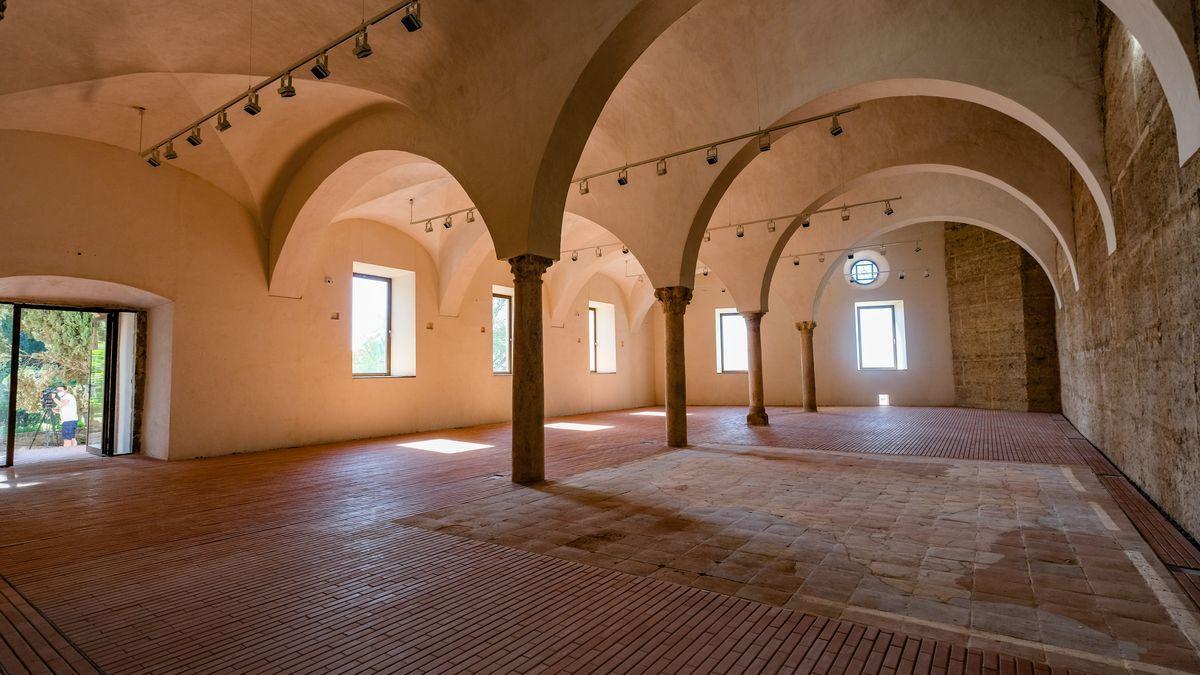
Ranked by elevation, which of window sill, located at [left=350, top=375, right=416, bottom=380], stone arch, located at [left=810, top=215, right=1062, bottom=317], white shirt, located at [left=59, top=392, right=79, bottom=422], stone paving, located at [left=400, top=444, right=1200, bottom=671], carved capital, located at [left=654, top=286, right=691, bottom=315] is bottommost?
stone paving, located at [left=400, top=444, right=1200, bottom=671]

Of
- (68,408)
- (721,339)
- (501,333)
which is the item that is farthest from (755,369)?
(68,408)

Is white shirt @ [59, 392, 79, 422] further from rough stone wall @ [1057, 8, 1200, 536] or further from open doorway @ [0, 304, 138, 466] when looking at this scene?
rough stone wall @ [1057, 8, 1200, 536]

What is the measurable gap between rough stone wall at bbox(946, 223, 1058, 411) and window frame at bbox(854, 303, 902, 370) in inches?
62.9

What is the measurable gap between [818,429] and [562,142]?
8.68m

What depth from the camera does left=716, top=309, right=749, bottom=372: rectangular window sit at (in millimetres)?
21578

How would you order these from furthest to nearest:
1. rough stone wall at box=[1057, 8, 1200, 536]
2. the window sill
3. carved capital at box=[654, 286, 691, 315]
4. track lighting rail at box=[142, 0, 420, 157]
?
1. the window sill
2. carved capital at box=[654, 286, 691, 315]
3. track lighting rail at box=[142, 0, 420, 157]
4. rough stone wall at box=[1057, 8, 1200, 536]

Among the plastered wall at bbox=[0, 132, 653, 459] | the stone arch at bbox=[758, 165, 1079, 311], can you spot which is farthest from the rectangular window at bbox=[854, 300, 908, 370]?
the plastered wall at bbox=[0, 132, 653, 459]

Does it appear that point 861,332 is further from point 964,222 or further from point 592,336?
point 592,336

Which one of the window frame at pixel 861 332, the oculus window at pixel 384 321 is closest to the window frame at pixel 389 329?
the oculus window at pixel 384 321

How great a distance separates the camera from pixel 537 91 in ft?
21.2

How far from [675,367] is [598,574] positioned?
20.8ft

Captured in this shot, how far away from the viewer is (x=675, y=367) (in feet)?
32.3

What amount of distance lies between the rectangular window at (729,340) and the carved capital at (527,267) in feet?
50.9

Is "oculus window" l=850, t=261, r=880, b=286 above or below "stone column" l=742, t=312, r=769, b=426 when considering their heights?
above
